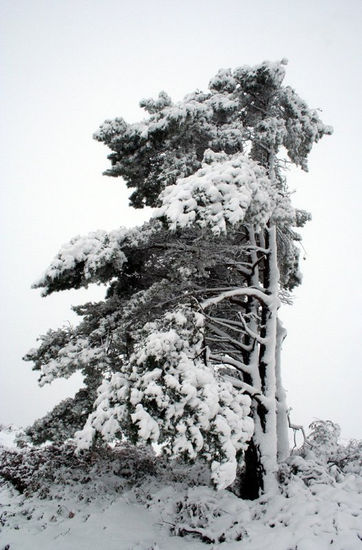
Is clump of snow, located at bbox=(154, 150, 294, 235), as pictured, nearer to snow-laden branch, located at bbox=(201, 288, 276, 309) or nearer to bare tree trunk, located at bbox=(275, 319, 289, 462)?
snow-laden branch, located at bbox=(201, 288, 276, 309)

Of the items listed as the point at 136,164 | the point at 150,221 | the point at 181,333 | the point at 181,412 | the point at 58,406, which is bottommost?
the point at 181,412

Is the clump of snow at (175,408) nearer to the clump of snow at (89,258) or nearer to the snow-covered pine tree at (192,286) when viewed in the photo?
the snow-covered pine tree at (192,286)

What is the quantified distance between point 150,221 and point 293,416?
6.74 meters

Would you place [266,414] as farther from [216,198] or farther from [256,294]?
[216,198]

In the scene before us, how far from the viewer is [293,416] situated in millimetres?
9898

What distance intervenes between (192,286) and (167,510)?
474 centimetres

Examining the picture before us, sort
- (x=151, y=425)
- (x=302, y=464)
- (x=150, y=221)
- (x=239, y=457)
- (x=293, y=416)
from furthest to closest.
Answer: (x=293, y=416), (x=150, y=221), (x=302, y=464), (x=239, y=457), (x=151, y=425)

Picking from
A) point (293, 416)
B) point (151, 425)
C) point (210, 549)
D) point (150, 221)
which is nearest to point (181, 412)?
point (151, 425)

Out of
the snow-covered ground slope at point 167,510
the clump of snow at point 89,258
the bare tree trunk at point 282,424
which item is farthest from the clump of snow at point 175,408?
the bare tree trunk at point 282,424

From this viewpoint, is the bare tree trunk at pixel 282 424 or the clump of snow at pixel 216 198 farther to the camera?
the bare tree trunk at pixel 282 424

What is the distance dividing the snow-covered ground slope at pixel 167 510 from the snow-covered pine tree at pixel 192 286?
1.02m

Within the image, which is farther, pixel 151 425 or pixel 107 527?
pixel 107 527

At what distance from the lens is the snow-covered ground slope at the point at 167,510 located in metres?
5.30

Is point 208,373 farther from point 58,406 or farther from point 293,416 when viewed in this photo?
point 293,416
